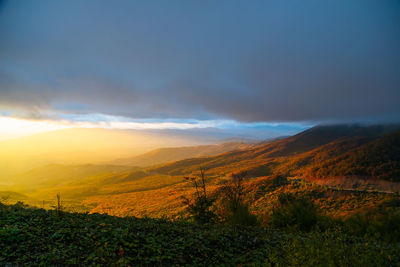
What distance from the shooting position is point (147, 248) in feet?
18.7

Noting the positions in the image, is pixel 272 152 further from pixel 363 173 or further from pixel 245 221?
pixel 245 221

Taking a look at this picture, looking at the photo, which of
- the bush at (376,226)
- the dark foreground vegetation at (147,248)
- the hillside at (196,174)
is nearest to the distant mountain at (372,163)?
the hillside at (196,174)

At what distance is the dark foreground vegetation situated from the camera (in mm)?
4891

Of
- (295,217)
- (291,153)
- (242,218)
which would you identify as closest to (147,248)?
(242,218)

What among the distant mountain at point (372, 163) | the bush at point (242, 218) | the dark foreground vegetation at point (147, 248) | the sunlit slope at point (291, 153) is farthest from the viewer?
the sunlit slope at point (291, 153)

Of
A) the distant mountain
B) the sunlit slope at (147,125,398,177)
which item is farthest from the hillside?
the distant mountain

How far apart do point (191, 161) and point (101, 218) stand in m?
139

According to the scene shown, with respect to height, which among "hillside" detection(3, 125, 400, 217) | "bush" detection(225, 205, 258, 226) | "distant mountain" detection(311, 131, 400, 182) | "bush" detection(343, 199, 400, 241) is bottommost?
"hillside" detection(3, 125, 400, 217)

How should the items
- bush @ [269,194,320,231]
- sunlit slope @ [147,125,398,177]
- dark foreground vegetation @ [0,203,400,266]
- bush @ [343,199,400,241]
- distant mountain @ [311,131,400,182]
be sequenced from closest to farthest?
dark foreground vegetation @ [0,203,400,266] → bush @ [343,199,400,241] → bush @ [269,194,320,231] → distant mountain @ [311,131,400,182] → sunlit slope @ [147,125,398,177]

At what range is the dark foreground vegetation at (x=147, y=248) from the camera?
489cm

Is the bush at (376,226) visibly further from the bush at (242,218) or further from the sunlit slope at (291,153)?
the sunlit slope at (291,153)

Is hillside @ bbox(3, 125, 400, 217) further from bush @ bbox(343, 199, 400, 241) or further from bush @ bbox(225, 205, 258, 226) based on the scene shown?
bush @ bbox(343, 199, 400, 241)

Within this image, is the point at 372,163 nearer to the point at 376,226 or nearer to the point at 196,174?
the point at 376,226

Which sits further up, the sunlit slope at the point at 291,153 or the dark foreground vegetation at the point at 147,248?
the dark foreground vegetation at the point at 147,248
